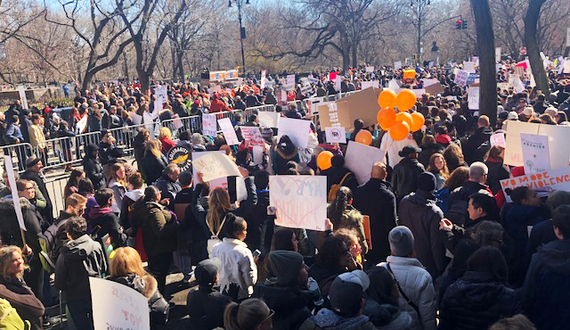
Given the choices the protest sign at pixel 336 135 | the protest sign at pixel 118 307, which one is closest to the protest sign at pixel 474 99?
the protest sign at pixel 336 135

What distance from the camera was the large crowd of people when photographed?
12.1ft

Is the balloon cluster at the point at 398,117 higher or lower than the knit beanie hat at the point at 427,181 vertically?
higher

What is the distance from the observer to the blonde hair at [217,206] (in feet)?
19.2

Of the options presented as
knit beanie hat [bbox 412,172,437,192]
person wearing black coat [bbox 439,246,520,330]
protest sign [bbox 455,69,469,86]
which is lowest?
person wearing black coat [bbox 439,246,520,330]

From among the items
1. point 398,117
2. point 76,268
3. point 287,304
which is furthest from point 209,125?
point 287,304

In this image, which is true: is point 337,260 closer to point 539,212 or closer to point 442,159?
point 539,212

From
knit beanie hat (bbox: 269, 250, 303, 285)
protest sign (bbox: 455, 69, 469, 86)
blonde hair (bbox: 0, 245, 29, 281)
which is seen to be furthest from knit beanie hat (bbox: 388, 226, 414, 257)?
protest sign (bbox: 455, 69, 469, 86)

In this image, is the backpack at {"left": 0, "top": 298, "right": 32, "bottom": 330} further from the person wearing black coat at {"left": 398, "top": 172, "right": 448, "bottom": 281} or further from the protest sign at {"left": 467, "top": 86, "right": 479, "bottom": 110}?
the protest sign at {"left": 467, "top": 86, "right": 479, "bottom": 110}

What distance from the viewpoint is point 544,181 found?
5.68m

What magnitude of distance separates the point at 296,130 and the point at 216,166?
2.74 m

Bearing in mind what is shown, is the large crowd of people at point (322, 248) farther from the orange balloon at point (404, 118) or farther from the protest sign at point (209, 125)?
the protest sign at point (209, 125)

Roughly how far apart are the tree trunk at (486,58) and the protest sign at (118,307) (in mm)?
10958

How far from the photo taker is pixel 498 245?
14.5 feet

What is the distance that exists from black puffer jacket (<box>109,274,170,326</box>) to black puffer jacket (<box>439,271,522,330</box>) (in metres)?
2.05
